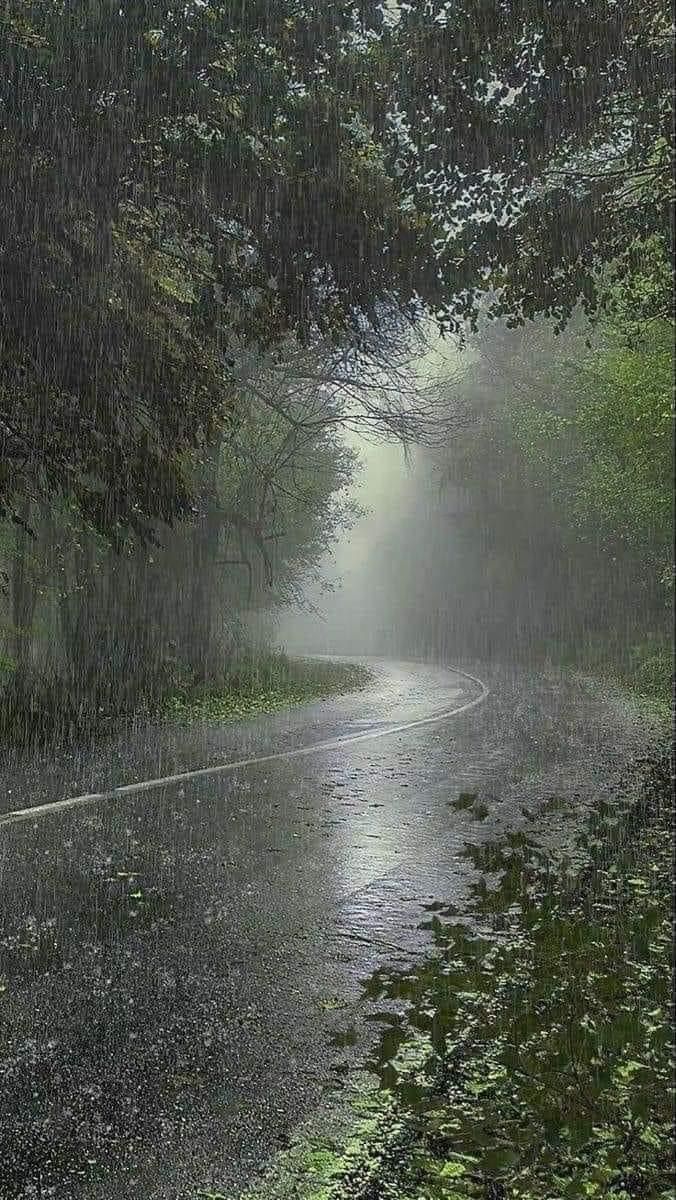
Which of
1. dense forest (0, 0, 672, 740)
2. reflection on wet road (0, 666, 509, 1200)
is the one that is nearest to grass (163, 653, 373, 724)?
dense forest (0, 0, 672, 740)

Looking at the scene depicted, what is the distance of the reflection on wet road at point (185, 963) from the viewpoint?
9.81 ft

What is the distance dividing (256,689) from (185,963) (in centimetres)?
1500

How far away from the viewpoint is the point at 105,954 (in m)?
4.66

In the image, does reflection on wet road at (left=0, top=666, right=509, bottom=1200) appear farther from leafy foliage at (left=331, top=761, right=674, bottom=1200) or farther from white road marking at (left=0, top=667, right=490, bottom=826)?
leafy foliage at (left=331, top=761, right=674, bottom=1200)

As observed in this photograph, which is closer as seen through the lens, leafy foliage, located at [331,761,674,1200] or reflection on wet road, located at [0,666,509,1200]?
leafy foliage, located at [331,761,674,1200]

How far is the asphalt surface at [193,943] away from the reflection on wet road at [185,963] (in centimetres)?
1

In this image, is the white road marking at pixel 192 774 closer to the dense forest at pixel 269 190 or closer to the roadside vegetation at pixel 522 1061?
the dense forest at pixel 269 190

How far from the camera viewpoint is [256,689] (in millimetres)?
19531

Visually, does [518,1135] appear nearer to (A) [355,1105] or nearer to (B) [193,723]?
(A) [355,1105]

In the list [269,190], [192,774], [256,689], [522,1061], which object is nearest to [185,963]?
[522,1061]

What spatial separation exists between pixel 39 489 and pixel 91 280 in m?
2.28

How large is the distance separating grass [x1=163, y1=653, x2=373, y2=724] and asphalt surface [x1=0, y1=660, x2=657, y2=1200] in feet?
17.2

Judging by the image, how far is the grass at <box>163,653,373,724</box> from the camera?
1621cm

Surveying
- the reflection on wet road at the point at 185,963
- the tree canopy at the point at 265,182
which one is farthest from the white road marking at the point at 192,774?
the tree canopy at the point at 265,182
